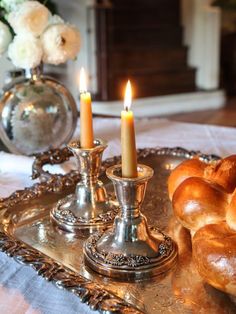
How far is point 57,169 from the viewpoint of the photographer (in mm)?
1038

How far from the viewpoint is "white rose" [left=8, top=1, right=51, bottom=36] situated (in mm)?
1050

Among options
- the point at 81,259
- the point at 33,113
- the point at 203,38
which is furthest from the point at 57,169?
the point at 203,38

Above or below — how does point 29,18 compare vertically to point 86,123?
above

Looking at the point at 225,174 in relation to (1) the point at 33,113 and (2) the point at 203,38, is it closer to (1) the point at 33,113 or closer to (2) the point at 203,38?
(1) the point at 33,113

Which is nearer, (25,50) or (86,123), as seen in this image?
(86,123)

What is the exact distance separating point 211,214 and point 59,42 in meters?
0.62

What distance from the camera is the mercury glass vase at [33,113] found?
1138 millimetres

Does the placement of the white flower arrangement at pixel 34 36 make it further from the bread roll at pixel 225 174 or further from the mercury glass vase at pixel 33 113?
the bread roll at pixel 225 174

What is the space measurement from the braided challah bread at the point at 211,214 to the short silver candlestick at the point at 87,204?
0.10 m

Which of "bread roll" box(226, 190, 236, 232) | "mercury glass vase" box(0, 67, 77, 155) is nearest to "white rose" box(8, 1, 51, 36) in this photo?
"mercury glass vase" box(0, 67, 77, 155)

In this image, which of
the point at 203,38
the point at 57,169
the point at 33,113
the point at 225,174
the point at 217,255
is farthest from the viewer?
the point at 203,38

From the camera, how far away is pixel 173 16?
4.26 meters

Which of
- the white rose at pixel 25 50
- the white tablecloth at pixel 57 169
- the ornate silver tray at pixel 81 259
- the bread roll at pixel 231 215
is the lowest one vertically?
the white tablecloth at pixel 57 169

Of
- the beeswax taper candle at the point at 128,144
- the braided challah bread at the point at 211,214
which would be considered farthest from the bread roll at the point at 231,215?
the beeswax taper candle at the point at 128,144
